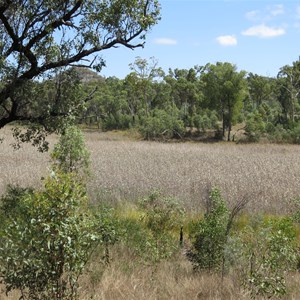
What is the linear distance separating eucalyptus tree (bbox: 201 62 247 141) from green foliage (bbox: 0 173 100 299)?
42947 millimetres

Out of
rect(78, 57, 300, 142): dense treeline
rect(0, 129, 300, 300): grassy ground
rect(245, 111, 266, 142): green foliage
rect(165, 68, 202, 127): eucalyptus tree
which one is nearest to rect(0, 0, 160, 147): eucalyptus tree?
rect(0, 129, 300, 300): grassy ground

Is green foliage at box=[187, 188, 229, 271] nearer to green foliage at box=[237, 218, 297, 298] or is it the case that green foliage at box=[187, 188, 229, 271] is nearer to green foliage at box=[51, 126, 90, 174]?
green foliage at box=[237, 218, 297, 298]

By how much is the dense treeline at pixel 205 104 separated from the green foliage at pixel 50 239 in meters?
28.9

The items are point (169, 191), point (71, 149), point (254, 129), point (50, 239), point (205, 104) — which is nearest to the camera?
point (50, 239)

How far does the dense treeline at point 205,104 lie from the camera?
46031mm

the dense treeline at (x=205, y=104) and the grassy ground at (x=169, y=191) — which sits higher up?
the dense treeline at (x=205, y=104)

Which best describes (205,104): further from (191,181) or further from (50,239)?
(50,239)

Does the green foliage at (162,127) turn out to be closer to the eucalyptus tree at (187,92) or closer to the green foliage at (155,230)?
the eucalyptus tree at (187,92)

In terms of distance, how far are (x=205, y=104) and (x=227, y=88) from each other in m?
7.14

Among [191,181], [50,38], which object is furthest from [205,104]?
[50,38]

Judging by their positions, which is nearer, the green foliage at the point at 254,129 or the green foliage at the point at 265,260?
the green foliage at the point at 265,260

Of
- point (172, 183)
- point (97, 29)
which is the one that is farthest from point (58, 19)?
point (172, 183)

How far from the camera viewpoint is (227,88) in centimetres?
4669

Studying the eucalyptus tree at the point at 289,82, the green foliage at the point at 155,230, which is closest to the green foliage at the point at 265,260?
the green foliage at the point at 155,230
